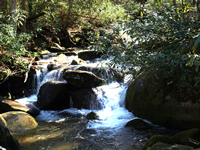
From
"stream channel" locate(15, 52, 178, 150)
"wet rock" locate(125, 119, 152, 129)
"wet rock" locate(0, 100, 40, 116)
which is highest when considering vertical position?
"wet rock" locate(0, 100, 40, 116)

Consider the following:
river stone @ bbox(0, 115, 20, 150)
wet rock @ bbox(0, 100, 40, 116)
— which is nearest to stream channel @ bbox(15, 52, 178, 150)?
Answer: river stone @ bbox(0, 115, 20, 150)

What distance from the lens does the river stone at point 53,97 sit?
371 inches

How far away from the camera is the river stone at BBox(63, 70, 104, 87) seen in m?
9.44

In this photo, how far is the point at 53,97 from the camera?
9.44m

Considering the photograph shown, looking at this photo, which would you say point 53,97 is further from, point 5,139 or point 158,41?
point 158,41

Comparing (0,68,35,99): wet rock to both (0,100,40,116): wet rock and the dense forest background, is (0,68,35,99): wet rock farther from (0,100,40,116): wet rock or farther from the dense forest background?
(0,100,40,116): wet rock

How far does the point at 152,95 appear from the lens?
22.8 feet

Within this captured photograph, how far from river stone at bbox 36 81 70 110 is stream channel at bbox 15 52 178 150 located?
1.14ft

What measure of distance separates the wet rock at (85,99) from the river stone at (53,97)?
0.49 meters

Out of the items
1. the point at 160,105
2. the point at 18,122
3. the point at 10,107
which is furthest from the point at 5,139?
the point at 160,105

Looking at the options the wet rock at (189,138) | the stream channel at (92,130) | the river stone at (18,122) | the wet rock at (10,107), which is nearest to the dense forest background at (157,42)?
the wet rock at (189,138)

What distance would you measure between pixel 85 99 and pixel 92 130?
2.88 metres

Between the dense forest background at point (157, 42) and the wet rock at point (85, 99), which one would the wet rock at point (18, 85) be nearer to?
the dense forest background at point (157, 42)

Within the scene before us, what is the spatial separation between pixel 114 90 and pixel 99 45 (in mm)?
4366
